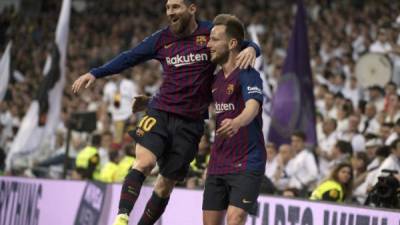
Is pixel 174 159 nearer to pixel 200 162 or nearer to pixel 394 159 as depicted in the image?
pixel 200 162

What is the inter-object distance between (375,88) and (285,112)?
55.9 inches

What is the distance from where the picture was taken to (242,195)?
8234 millimetres

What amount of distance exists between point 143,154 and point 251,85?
117cm

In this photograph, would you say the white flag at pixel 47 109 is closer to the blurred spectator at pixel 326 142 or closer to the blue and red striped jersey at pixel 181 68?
the blurred spectator at pixel 326 142

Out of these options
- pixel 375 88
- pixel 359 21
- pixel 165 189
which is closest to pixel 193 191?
pixel 165 189

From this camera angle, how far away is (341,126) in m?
15.0

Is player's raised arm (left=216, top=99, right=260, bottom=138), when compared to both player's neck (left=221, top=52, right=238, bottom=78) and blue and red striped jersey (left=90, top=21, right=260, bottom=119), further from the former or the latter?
blue and red striped jersey (left=90, top=21, right=260, bottom=119)

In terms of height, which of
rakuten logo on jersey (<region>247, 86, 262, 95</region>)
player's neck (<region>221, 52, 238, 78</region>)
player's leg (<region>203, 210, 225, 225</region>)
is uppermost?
player's neck (<region>221, 52, 238, 78</region>)

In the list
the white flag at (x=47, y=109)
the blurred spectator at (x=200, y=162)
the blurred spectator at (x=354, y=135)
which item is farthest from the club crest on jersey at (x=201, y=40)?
the white flag at (x=47, y=109)

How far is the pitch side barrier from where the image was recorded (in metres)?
9.16

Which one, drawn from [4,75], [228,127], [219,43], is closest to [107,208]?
[219,43]

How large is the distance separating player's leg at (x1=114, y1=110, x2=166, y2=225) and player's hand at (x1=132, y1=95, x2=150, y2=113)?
0.78 feet

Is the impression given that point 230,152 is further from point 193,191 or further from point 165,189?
point 193,191

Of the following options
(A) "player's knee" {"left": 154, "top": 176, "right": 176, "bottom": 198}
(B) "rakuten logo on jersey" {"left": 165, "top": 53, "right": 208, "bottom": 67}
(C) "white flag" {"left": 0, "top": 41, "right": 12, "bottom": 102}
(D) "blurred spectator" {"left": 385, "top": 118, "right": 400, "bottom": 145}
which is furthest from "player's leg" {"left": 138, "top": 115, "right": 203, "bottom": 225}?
(C) "white flag" {"left": 0, "top": 41, "right": 12, "bottom": 102}
